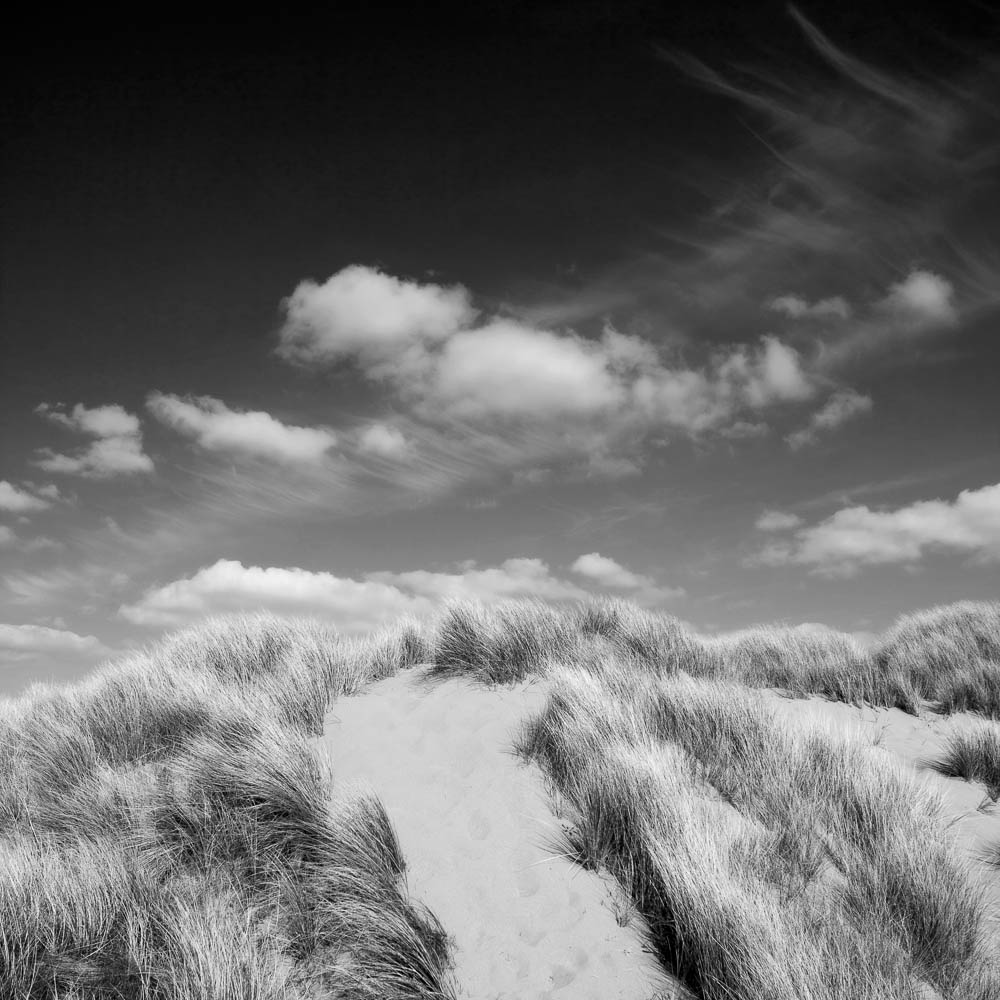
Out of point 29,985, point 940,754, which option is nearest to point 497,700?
point 29,985

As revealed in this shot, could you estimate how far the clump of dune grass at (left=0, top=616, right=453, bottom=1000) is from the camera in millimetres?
3428

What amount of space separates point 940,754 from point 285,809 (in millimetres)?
6709

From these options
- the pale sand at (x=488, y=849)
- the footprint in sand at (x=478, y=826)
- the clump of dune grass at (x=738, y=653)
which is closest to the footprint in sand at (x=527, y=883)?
the pale sand at (x=488, y=849)

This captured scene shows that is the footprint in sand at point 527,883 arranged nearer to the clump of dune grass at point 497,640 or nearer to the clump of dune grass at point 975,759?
the clump of dune grass at point 497,640

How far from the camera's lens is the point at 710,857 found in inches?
147

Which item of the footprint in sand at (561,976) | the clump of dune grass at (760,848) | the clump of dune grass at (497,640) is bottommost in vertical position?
the footprint in sand at (561,976)

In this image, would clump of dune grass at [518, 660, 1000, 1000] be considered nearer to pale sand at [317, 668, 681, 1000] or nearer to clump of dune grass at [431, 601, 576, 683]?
pale sand at [317, 668, 681, 1000]

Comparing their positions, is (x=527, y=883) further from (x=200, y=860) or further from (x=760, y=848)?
(x=200, y=860)

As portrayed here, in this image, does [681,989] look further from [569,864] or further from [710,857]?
[569,864]

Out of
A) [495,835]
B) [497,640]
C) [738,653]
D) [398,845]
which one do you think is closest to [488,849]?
[495,835]

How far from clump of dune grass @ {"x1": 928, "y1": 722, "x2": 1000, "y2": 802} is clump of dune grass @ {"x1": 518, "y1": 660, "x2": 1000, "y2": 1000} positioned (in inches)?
61.2

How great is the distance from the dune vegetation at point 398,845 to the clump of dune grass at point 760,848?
0.05 ft

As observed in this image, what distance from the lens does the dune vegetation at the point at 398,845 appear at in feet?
11.0

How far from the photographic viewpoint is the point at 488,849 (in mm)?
4688
